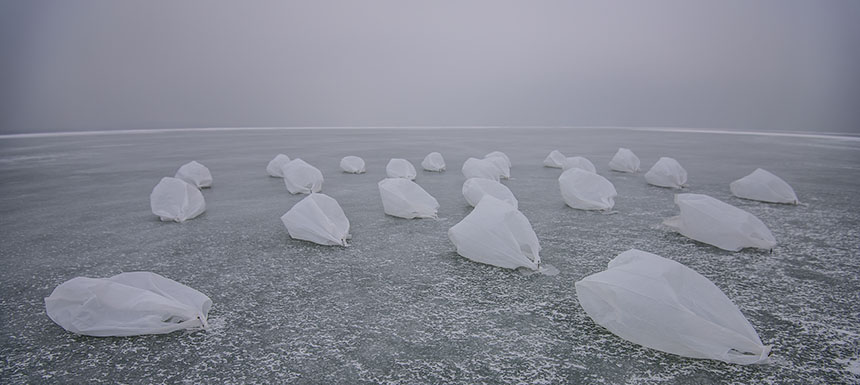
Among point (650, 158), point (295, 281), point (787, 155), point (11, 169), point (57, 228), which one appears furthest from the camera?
point (787, 155)

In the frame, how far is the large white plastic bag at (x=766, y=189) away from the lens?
12.3 ft

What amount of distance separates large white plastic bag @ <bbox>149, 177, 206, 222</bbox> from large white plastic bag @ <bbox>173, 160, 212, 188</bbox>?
1.15m

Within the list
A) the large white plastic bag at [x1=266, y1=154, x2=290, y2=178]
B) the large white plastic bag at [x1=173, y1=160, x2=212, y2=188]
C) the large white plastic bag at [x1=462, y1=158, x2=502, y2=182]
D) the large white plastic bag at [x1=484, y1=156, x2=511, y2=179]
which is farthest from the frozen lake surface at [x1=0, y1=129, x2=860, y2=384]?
the large white plastic bag at [x1=266, y1=154, x2=290, y2=178]

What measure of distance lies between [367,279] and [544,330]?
893 millimetres

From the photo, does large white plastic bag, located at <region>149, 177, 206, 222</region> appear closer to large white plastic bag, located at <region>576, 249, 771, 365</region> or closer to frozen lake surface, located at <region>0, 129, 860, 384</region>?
frozen lake surface, located at <region>0, 129, 860, 384</region>

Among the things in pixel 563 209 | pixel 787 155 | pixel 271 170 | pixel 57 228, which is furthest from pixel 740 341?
pixel 787 155

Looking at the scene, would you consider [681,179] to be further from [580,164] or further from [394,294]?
[394,294]

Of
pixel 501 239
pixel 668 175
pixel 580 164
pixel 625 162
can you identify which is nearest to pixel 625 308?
pixel 501 239

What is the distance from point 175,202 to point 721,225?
3.81 meters

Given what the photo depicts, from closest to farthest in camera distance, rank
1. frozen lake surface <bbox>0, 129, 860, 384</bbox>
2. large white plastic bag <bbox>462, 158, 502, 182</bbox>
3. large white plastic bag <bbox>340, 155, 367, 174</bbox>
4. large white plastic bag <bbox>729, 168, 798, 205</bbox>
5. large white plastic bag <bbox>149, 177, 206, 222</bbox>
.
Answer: frozen lake surface <bbox>0, 129, 860, 384</bbox> < large white plastic bag <bbox>149, 177, 206, 222</bbox> < large white plastic bag <bbox>729, 168, 798, 205</bbox> < large white plastic bag <bbox>462, 158, 502, 182</bbox> < large white plastic bag <bbox>340, 155, 367, 174</bbox>

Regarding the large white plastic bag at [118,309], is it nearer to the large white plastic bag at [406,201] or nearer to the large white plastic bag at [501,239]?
the large white plastic bag at [501,239]

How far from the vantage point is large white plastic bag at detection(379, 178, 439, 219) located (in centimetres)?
325

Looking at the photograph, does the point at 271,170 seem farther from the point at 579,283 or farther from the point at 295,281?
the point at 579,283

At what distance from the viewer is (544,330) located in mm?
1570
